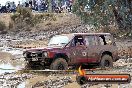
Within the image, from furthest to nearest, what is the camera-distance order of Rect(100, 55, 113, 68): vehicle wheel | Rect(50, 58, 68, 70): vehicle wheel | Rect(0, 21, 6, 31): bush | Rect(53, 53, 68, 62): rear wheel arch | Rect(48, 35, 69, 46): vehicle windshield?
Rect(0, 21, 6, 31): bush, Rect(100, 55, 113, 68): vehicle wheel, Rect(48, 35, 69, 46): vehicle windshield, Rect(53, 53, 68, 62): rear wheel arch, Rect(50, 58, 68, 70): vehicle wheel

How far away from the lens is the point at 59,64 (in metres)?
15.1

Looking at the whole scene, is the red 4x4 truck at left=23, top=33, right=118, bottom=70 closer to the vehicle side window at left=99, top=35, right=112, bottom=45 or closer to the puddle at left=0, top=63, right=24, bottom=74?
the vehicle side window at left=99, top=35, right=112, bottom=45

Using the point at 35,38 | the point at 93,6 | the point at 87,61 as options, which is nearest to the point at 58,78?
the point at 87,61

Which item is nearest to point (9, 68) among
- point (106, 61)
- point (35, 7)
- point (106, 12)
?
point (106, 61)

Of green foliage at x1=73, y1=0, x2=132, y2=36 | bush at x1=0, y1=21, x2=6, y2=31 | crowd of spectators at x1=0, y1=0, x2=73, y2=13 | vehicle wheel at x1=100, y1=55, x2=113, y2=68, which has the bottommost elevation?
vehicle wheel at x1=100, y1=55, x2=113, y2=68

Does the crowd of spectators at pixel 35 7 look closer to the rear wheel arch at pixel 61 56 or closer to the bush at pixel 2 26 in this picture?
the bush at pixel 2 26

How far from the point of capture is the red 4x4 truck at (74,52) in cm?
1508

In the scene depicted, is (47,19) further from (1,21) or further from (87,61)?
(87,61)

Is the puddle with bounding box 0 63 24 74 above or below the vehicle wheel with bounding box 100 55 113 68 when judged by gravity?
below

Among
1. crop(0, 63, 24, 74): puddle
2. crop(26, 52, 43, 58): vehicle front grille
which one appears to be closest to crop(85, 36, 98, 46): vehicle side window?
crop(26, 52, 43, 58): vehicle front grille

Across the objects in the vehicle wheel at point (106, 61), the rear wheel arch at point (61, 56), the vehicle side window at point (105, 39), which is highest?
the vehicle side window at point (105, 39)

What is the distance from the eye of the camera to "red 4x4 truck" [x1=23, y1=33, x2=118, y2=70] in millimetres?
15078

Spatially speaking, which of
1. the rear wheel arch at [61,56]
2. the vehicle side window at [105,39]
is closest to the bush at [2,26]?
the vehicle side window at [105,39]

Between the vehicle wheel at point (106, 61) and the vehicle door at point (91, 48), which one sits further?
the vehicle wheel at point (106, 61)
